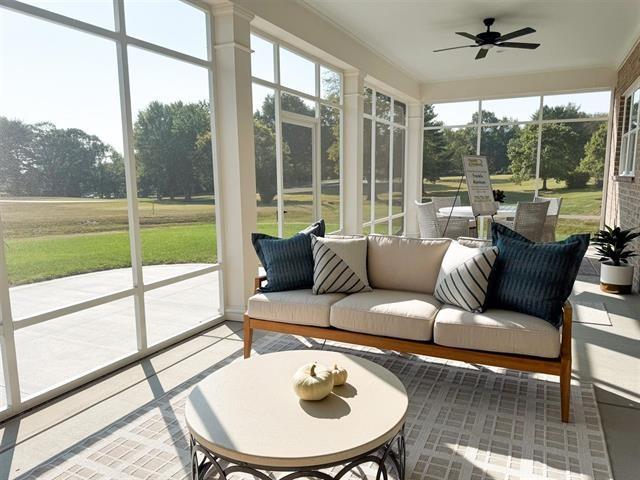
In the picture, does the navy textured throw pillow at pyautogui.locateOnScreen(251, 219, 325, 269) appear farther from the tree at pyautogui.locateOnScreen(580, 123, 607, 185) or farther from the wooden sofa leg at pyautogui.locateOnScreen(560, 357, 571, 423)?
the tree at pyautogui.locateOnScreen(580, 123, 607, 185)

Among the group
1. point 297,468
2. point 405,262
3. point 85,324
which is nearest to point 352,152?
point 405,262

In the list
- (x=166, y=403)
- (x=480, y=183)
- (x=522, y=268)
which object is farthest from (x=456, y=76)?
(x=166, y=403)

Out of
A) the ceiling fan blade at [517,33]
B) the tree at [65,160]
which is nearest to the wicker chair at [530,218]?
the ceiling fan blade at [517,33]

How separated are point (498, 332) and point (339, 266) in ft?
3.91

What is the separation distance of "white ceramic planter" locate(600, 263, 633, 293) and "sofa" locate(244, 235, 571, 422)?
2.82 metres

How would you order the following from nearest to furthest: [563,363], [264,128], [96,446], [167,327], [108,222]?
[96,446], [563,363], [108,222], [167,327], [264,128]

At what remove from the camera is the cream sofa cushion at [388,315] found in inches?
112

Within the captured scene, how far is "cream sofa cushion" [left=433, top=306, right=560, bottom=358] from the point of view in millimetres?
2561

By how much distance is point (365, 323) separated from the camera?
2992 millimetres

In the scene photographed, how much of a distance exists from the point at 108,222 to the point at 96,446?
1.54 m

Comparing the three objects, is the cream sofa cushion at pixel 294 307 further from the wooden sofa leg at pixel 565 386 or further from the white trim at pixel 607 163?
the white trim at pixel 607 163

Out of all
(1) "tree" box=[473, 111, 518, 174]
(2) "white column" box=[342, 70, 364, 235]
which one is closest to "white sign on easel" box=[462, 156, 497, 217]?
(2) "white column" box=[342, 70, 364, 235]

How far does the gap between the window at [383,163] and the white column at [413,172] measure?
220 mm

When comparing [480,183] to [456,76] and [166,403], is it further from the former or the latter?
[166,403]
